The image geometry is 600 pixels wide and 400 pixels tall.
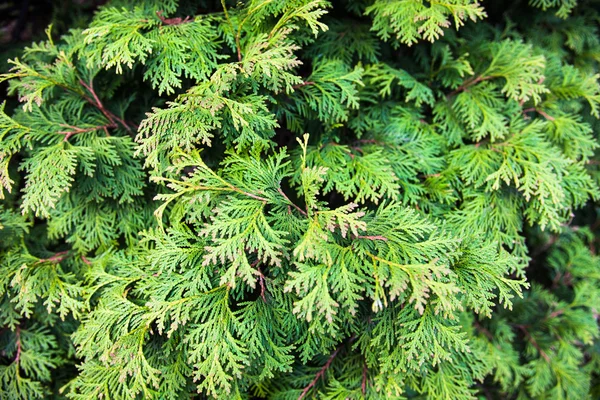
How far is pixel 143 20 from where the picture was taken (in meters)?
1.91

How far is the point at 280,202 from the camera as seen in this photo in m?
1.71

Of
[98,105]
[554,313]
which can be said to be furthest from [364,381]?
[98,105]

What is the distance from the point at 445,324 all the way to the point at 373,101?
1.02 meters

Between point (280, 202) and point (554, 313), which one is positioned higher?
point (280, 202)

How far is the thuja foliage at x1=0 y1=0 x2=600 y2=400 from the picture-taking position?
1623 mm

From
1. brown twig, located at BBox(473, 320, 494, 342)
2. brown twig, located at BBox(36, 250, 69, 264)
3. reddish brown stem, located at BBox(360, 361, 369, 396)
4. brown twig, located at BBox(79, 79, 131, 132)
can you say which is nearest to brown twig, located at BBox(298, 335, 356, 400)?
reddish brown stem, located at BBox(360, 361, 369, 396)

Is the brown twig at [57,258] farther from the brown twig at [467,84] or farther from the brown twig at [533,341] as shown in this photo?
the brown twig at [533,341]

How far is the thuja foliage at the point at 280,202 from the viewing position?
1.62 metres

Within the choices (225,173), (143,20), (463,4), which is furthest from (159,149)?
(463,4)

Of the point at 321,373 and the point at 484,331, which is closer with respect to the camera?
the point at 321,373

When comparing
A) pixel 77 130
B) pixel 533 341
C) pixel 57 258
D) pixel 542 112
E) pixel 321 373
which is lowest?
pixel 533 341

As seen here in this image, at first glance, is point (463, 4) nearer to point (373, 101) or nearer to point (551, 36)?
point (373, 101)

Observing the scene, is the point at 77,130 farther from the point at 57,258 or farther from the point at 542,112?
the point at 542,112

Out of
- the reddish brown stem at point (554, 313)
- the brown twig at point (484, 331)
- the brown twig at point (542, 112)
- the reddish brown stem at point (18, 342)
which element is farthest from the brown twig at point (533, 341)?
the reddish brown stem at point (18, 342)
